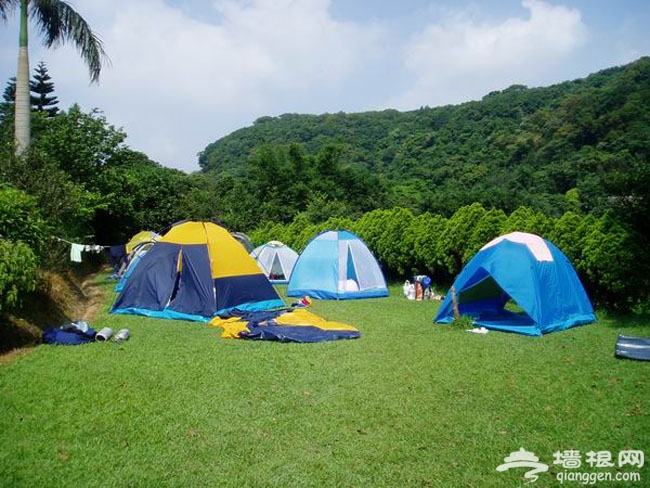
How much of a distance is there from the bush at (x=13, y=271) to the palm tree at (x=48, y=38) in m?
6.07

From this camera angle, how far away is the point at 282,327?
26.6 ft

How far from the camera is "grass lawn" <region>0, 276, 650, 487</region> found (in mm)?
3613

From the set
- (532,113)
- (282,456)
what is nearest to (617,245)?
(282,456)

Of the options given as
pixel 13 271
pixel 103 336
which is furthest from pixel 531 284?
pixel 13 271

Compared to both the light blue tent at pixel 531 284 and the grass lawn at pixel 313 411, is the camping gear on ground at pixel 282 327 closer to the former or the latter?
the grass lawn at pixel 313 411

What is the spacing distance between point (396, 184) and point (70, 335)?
34.5 meters

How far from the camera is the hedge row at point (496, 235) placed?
837 centimetres

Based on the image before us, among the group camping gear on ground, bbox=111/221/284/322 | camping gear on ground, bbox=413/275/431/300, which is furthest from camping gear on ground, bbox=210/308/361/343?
camping gear on ground, bbox=413/275/431/300

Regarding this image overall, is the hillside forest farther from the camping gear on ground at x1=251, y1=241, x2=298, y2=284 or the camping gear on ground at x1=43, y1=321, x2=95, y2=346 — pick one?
the camping gear on ground at x1=251, y1=241, x2=298, y2=284

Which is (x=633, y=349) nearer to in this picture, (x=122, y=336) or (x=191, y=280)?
(x=122, y=336)

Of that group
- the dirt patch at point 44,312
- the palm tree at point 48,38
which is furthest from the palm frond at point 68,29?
the dirt patch at point 44,312

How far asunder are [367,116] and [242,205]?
31.5 metres

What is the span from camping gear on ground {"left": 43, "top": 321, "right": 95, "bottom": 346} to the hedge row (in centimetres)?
798

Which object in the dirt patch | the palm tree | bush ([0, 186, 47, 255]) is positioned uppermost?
the palm tree
